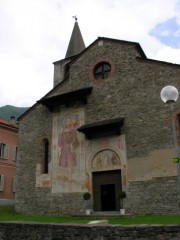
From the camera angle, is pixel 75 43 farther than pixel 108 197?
Yes

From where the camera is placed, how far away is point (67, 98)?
17656 millimetres

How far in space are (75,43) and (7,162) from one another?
14146mm

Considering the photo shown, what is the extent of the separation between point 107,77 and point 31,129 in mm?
6324

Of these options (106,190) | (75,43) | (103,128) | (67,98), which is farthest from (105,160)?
(75,43)

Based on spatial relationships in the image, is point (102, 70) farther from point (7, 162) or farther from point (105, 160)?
point (7, 162)

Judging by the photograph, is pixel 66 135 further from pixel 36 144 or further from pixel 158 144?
pixel 158 144

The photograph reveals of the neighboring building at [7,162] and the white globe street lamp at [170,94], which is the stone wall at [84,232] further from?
the neighboring building at [7,162]

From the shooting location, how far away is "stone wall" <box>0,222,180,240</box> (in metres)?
5.47

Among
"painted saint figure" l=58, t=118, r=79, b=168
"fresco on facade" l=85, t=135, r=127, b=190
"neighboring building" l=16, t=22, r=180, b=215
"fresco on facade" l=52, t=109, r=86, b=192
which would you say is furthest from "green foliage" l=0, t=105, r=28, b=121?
"fresco on facade" l=85, t=135, r=127, b=190

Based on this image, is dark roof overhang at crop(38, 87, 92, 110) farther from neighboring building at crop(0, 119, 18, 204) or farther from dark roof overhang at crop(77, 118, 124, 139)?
neighboring building at crop(0, 119, 18, 204)

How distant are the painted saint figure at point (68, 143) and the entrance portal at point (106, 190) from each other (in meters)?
1.78

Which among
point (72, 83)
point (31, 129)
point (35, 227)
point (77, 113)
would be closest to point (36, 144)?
point (31, 129)

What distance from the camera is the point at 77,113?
17.5m

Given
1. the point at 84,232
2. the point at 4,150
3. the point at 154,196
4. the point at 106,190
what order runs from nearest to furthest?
the point at 84,232 < the point at 154,196 < the point at 106,190 < the point at 4,150
